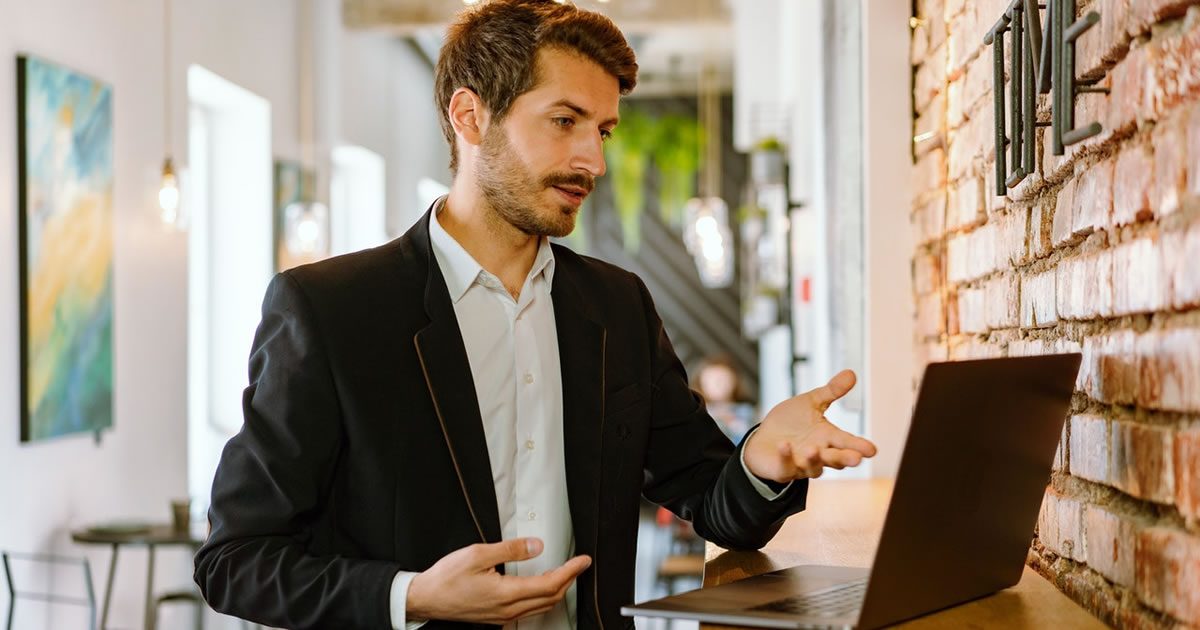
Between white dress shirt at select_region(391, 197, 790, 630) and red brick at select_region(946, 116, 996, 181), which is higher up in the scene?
red brick at select_region(946, 116, 996, 181)

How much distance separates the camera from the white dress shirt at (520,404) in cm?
150

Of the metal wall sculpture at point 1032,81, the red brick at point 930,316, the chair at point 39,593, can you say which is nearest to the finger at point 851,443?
the metal wall sculpture at point 1032,81

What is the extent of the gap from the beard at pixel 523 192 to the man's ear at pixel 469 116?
34mm

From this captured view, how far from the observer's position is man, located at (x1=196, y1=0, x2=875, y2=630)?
1338 mm

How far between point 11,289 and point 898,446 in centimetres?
289

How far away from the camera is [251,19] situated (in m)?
6.38

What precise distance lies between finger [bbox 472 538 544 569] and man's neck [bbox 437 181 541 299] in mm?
446

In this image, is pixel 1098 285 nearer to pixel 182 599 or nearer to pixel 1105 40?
pixel 1105 40

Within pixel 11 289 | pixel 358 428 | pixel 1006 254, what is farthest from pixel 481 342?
pixel 11 289

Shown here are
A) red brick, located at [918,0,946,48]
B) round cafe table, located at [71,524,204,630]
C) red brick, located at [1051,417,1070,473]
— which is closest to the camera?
red brick, located at [1051,417,1070,473]

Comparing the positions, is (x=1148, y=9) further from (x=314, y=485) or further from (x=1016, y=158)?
(x=314, y=485)

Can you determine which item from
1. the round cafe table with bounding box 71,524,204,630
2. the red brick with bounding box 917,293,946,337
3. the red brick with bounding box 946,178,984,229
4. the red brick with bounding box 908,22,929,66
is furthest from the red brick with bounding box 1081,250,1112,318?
the round cafe table with bounding box 71,524,204,630

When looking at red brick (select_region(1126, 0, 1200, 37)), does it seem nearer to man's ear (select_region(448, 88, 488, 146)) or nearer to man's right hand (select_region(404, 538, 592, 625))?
man's right hand (select_region(404, 538, 592, 625))

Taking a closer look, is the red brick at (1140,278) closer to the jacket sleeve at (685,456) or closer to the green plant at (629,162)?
the jacket sleeve at (685,456)
